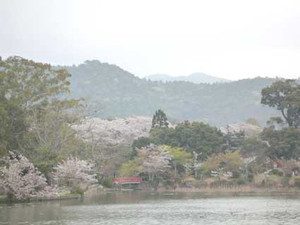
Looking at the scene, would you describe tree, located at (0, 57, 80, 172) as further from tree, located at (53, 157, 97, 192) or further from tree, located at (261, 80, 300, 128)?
tree, located at (261, 80, 300, 128)

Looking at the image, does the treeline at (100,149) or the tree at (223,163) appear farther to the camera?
the tree at (223,163)

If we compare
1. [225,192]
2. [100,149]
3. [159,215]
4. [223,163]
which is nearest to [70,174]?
[225,192]

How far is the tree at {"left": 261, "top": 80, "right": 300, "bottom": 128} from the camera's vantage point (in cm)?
6444

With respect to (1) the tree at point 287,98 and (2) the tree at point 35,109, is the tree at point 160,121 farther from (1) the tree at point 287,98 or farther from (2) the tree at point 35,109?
(2) the tree at point 35,109

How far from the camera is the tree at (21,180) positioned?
39.9 meters

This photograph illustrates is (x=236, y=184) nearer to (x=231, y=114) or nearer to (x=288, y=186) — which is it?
(x=288, y=186)

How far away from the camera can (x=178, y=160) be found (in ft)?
220

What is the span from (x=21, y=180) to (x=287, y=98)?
35844 mm

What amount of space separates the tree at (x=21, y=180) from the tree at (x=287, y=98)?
3266 cm

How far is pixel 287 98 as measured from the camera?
65.1m

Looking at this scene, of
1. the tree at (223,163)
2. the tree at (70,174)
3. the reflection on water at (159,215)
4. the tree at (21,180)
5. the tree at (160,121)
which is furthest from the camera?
the tree at (160,121)

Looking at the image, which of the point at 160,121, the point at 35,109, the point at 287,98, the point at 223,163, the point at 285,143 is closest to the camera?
the point at 35,109

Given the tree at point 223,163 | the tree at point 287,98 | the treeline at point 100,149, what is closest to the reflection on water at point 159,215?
the treeline at point 100,149

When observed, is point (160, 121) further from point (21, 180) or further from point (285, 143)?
point (21, 180)
